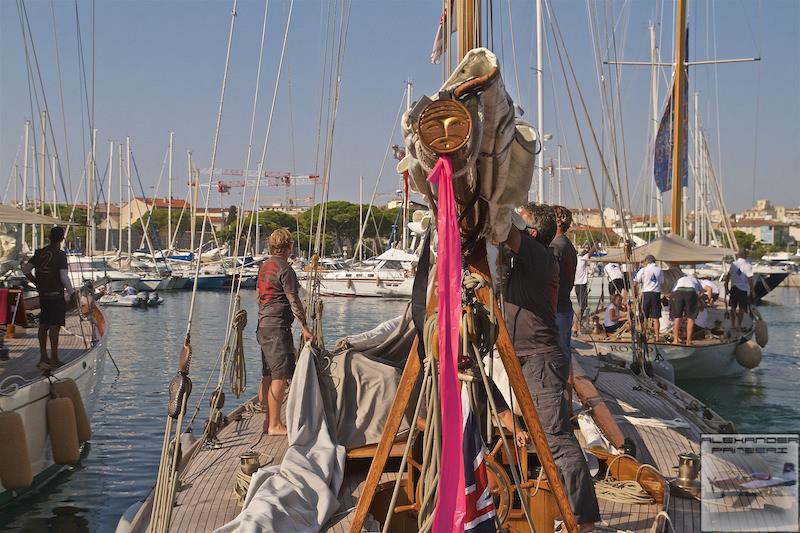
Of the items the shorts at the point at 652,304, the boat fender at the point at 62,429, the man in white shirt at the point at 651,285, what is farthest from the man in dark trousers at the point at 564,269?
the shorts at the point at 652,304

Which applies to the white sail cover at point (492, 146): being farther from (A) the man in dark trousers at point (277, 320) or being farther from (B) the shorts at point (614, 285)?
(B) the shorts at point (614, 285)

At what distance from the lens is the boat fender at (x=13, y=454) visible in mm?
6297

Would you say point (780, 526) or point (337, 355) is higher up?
point (337, 355)

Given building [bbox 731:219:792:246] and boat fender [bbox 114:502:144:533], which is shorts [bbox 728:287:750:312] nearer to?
boat fender [bbox 114:502:144:533]

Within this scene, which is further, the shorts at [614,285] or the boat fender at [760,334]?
the boat fender at [760,334]

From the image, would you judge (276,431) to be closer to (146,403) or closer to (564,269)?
(564,269)

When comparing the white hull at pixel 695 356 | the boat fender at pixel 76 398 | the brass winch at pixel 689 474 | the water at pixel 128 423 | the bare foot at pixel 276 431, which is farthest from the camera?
the white hull at pixel 695 356

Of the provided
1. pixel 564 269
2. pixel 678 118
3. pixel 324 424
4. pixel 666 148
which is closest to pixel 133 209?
pixel 666 148

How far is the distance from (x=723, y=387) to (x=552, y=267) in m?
11.2

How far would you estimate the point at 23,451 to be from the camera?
21.2ft

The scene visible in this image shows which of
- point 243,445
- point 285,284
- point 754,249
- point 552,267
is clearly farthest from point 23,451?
point 754,249

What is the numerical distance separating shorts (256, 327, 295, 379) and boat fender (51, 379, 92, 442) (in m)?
2.50

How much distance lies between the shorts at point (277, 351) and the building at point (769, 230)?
379 feet

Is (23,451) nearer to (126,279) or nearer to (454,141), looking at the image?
(454,141)
